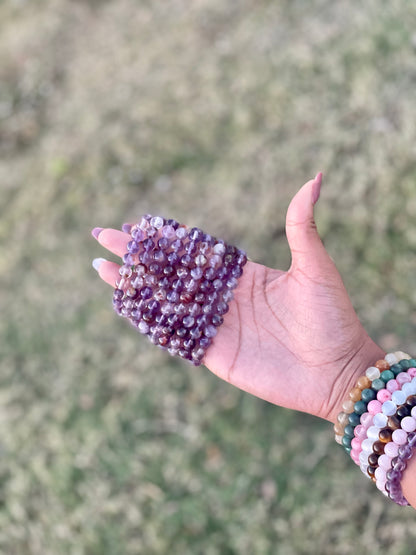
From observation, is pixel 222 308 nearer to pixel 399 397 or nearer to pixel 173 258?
pixel 173 258

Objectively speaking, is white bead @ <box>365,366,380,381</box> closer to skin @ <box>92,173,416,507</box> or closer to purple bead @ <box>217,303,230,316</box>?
skin @ <box>92,173,416,507</box>

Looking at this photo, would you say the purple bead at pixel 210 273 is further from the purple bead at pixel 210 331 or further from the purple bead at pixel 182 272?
the purple bead at pixel 210 331

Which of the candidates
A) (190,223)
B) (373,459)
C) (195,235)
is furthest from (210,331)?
(190,223)

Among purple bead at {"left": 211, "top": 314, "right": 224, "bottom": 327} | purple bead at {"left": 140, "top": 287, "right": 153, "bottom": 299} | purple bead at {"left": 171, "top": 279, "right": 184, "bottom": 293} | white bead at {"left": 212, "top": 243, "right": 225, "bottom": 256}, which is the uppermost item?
white bead at {"left": 212, "top": 243, "right": 225, "bottom": 256}

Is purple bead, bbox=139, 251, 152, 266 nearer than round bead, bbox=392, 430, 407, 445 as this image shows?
No

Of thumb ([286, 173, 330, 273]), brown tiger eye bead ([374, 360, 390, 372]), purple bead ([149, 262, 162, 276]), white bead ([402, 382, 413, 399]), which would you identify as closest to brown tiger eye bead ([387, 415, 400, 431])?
white bead ([402, 382, 413, 399])

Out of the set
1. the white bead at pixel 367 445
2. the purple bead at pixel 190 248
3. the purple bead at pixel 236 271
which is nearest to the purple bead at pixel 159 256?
the purple bead at pixel 190 248
